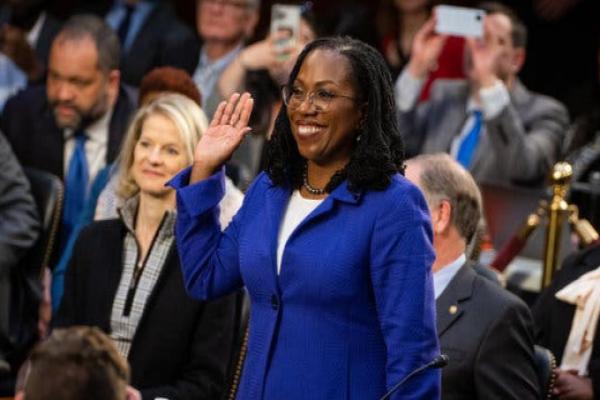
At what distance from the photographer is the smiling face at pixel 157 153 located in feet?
14.6

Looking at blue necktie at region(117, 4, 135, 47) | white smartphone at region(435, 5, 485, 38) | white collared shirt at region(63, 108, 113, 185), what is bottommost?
white collared shirt at region(63, 108, 113, 185)

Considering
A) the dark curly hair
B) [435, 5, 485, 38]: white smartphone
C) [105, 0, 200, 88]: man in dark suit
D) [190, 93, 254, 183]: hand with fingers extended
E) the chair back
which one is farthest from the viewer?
[105, 0, 200, 88]: man in dark suit

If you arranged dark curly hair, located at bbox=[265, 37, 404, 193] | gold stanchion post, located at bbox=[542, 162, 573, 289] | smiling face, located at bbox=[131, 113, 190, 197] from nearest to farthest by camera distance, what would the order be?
dark curly hair, located at bbox=[265, 37, 404, 193] → smiling face, located at bbox=[131, 113, 190, 197] → gold stanchion post, located at bbox=[542, 162, 573, 289]

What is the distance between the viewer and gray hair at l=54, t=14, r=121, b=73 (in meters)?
6.04

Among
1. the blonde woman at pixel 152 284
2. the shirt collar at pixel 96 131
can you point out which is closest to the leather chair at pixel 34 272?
the blonde woman at pixel 152 284

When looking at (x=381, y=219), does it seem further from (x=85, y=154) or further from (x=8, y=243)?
(x=85, y=154)

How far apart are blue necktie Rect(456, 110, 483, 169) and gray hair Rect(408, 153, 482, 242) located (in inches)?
85.0

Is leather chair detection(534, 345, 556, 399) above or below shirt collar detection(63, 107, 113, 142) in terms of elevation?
below

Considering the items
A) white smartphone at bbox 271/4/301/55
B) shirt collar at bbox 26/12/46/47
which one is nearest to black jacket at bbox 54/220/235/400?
white smartphone at bbox 271/4/301/55

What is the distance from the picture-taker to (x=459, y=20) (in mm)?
6051

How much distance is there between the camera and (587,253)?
4551 mm

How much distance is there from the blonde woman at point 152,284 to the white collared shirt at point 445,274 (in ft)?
1.93

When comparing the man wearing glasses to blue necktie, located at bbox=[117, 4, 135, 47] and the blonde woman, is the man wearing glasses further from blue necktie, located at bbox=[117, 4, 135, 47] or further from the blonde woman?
the blonde woman

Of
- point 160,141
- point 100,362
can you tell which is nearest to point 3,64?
point 160,141
